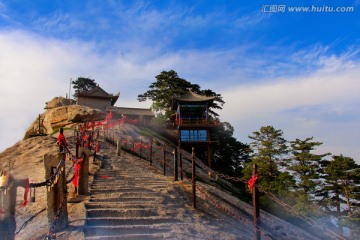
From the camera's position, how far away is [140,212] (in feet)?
38.9

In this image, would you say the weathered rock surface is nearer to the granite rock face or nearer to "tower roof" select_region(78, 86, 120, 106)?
the granite rock face

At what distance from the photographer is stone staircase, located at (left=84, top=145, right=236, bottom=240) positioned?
10.2 metres

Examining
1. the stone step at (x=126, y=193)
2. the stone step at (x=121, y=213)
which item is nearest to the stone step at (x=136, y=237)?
the stone step at (x=121, y=213)

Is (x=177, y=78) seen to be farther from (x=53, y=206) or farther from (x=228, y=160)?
(x=53, y=206)

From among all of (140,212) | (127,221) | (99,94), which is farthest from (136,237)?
(99,94)

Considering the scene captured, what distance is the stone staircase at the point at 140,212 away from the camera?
10250 millimetres

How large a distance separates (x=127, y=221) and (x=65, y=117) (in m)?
33.5

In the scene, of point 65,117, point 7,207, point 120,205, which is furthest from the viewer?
point 65,117

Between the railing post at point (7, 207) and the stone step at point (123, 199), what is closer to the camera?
the railing post at point (7, 207)

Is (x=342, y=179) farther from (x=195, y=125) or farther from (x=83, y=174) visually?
(x=83, y=174)

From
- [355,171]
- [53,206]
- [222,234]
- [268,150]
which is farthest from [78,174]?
[355,171]

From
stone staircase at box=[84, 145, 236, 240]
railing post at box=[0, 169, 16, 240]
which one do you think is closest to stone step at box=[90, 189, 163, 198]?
stone staircase at box=[84, 145, 236, 240]

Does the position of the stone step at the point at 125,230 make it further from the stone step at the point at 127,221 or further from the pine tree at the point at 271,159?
the pine tree at the point at 271,159

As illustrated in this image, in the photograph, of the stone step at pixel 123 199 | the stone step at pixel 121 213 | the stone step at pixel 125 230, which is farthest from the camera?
the stone step at pixel 123 199
